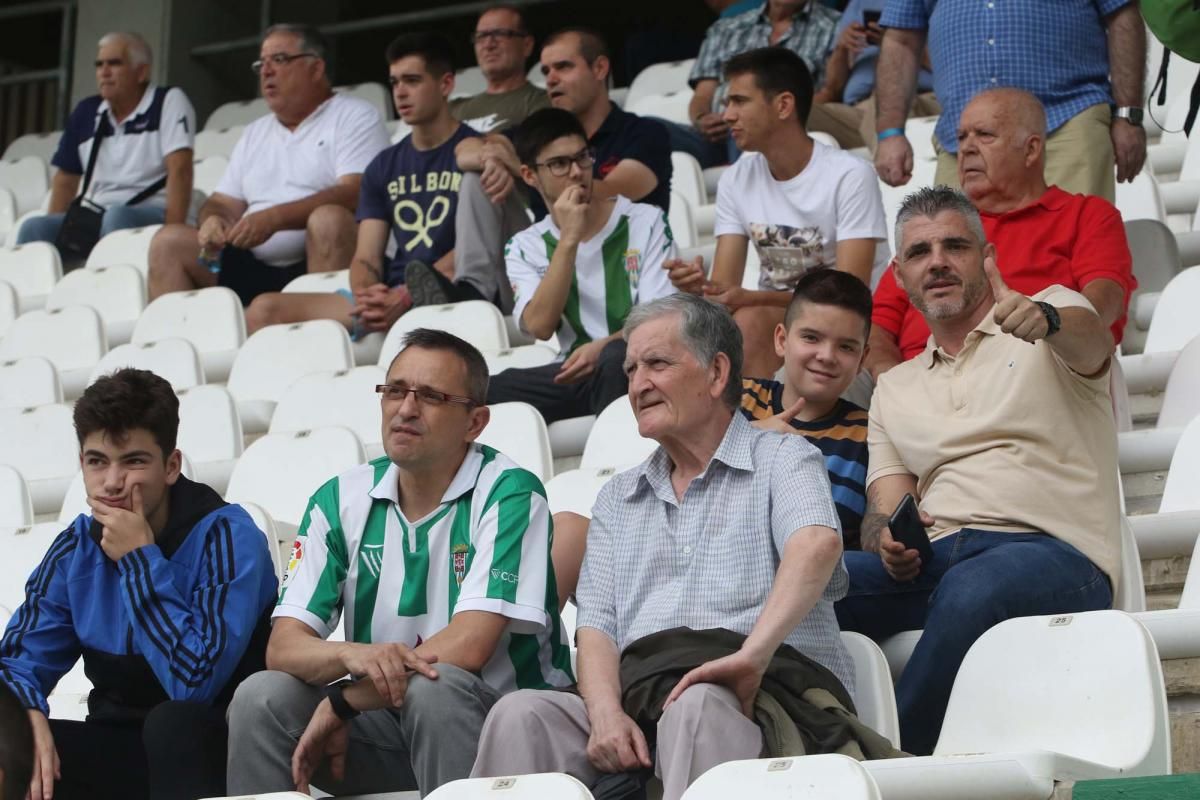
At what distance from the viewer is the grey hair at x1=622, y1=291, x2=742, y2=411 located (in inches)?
114

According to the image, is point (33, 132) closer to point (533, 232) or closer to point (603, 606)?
point (533, 232)

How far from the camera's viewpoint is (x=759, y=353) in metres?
3.99

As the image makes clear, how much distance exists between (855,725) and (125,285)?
13.4 feet

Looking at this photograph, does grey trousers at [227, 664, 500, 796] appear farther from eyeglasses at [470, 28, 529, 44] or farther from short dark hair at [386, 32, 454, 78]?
eyeglasses at [470, 28, 529, 44]

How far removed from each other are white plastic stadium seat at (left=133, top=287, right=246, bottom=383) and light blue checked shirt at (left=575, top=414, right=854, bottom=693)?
277 centimetres

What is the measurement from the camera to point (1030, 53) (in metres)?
4.43

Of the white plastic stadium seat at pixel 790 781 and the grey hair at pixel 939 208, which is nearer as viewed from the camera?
the white plastic stadium seat at pixel 790 781

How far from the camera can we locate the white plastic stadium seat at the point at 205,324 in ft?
17.7

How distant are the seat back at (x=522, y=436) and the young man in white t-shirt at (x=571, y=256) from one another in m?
0.33

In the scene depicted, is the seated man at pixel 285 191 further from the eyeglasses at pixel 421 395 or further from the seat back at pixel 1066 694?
the seat back at pixel 1066 694

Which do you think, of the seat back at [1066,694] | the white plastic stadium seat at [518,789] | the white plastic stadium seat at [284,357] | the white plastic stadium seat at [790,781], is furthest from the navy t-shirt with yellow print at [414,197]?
the white plastic stadium seat at [790,781]

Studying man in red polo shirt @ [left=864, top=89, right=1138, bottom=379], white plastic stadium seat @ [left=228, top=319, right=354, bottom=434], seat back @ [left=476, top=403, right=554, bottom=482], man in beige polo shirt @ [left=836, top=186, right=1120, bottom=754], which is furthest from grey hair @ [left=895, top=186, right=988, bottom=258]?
white plastic stadium seat @ [left=228, top=319, right=354, bottom=434]

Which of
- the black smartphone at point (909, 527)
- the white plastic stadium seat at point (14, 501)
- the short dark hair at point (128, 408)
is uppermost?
the short dark hair at point (128, 408)

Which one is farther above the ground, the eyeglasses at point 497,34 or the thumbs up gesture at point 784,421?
the eyeglasses at point 497,34
